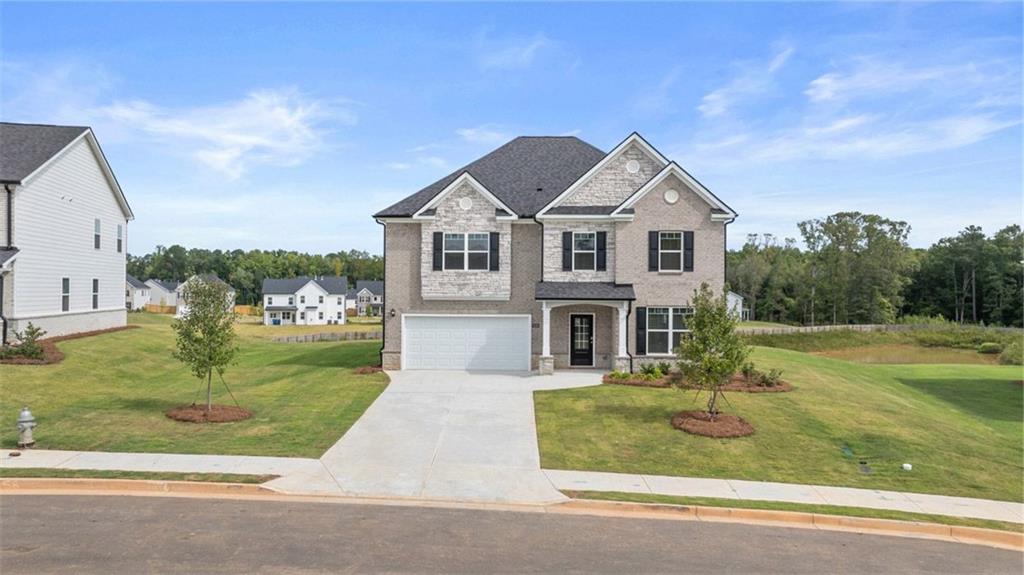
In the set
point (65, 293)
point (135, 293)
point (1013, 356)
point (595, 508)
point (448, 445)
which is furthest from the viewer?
point (135, 293)

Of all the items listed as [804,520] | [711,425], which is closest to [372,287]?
[711,425]

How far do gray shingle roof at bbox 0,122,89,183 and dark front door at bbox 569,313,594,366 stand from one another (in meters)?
23.3

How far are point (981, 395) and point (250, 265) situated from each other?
426 feet

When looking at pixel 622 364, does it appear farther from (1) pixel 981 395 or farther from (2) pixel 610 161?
(1) pixel 981 395

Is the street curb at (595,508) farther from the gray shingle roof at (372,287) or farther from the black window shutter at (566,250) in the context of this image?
the gray shingle roof at (372,287)

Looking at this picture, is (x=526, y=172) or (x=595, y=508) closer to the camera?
(x=595, y=508)

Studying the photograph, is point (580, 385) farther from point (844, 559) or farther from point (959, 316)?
point (959, 316)

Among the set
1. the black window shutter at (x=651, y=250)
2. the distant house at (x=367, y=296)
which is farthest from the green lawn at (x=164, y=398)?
the distant house at (x=367, y=296)

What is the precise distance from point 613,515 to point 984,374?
3137cm

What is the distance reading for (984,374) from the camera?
3100cm

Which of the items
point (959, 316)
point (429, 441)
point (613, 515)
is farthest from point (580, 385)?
point (959, 316)

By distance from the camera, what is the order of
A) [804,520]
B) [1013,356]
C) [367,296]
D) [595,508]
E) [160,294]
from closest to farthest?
[804,520] < [595,508] < [1013,356] < [160,294] < [367,296]

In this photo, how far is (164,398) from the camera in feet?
59.9

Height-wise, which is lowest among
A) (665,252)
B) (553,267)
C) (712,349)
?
(712,349)
